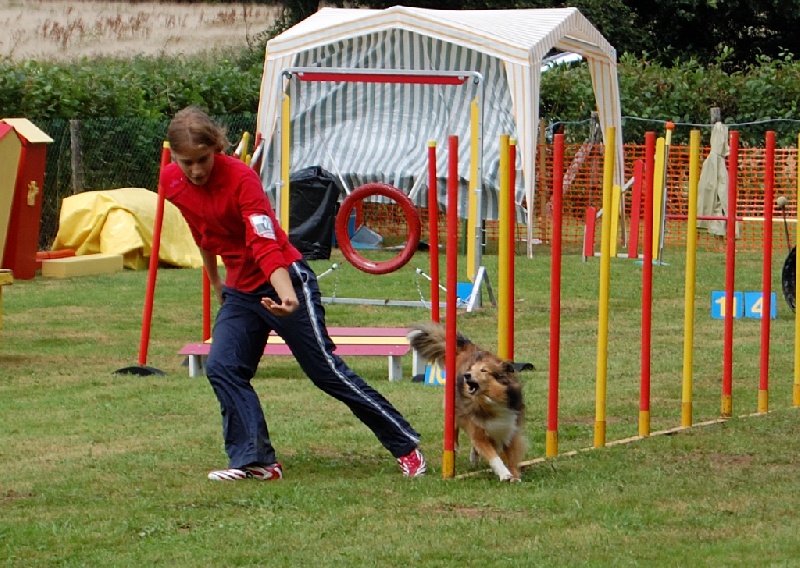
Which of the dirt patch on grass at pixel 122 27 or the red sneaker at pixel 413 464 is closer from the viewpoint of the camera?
the red sneaker at pixel 413 464

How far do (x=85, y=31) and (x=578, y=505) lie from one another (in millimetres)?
35201

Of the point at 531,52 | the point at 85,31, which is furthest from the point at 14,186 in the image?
the point at 85,31

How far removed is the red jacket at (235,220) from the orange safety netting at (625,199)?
13.6 m

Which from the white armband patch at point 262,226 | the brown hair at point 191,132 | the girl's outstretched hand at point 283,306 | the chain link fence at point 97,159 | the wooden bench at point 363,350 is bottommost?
the wooden bench at point 363,350

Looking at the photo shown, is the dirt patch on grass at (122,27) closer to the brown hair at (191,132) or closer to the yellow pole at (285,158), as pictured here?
the yellow pole at (285,158)

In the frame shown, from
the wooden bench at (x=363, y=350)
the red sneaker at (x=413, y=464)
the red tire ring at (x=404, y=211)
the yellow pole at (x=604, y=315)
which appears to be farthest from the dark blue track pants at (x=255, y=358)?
the red tire ring at (x=404, y=211)

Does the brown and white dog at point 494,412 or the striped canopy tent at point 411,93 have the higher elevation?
the striped canopy tent at point 411,93

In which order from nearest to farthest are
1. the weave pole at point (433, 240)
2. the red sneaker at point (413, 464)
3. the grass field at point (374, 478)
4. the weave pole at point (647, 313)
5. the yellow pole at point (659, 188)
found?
the grass field at point (374, 478)
the red sneaker at point (413, 464)
the weave pole at point (647, 313)
the weave pole at point (433, 240)
the yellow pole at point (659, 188)

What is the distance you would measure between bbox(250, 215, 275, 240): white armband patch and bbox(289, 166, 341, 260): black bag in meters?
12.0

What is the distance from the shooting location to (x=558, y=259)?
6508 millimetres

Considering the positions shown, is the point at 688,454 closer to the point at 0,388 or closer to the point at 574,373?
the point at 574,373

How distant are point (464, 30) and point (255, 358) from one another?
33.6 feet

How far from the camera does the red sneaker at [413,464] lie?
20.8 ft

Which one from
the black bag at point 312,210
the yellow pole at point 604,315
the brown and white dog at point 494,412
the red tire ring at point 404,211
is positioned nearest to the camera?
the brown and white dog at point 494,412
